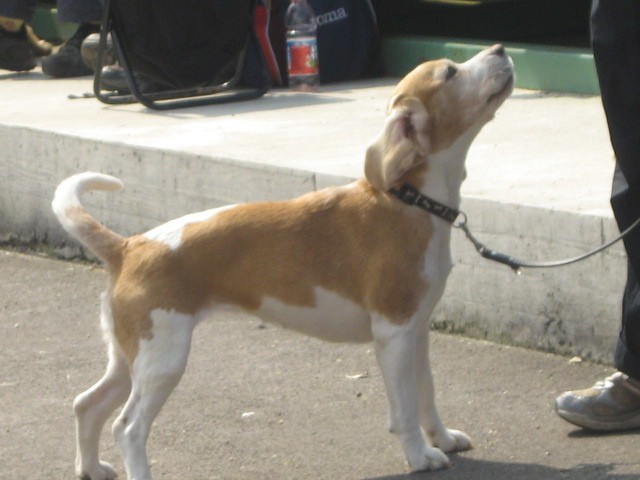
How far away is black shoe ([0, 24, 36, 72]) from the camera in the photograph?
29.5 feet

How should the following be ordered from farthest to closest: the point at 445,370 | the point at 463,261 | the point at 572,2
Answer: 1. the point at 572,2
2. the point at 463,261
3. the point at 445,370

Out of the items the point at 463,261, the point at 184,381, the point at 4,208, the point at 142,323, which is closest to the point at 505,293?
the point at 463,261

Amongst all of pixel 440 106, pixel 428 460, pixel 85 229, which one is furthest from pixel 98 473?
pixel 440 106

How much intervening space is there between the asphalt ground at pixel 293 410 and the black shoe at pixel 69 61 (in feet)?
11.8

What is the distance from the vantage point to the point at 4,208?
690cm

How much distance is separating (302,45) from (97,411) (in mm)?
4212

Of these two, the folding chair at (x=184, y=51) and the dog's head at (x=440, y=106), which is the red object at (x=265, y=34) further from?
the dog's head at (x=440, y=106)

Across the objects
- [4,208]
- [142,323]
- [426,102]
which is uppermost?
Answer: [426,102]

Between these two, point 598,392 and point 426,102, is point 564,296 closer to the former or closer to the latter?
point 598,392

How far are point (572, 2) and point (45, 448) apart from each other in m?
7.22

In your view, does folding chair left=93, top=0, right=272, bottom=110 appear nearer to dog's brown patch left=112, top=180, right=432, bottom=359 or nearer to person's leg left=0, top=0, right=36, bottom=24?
person's leg left=0, top=0, right=36, bottom=24

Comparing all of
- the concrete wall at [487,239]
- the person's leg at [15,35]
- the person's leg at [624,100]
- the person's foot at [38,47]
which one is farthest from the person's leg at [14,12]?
the person's leg at [624,100]

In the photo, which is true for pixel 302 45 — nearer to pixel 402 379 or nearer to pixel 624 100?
pixel 624 100

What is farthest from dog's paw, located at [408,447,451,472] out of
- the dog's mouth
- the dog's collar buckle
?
the dog's mouth
